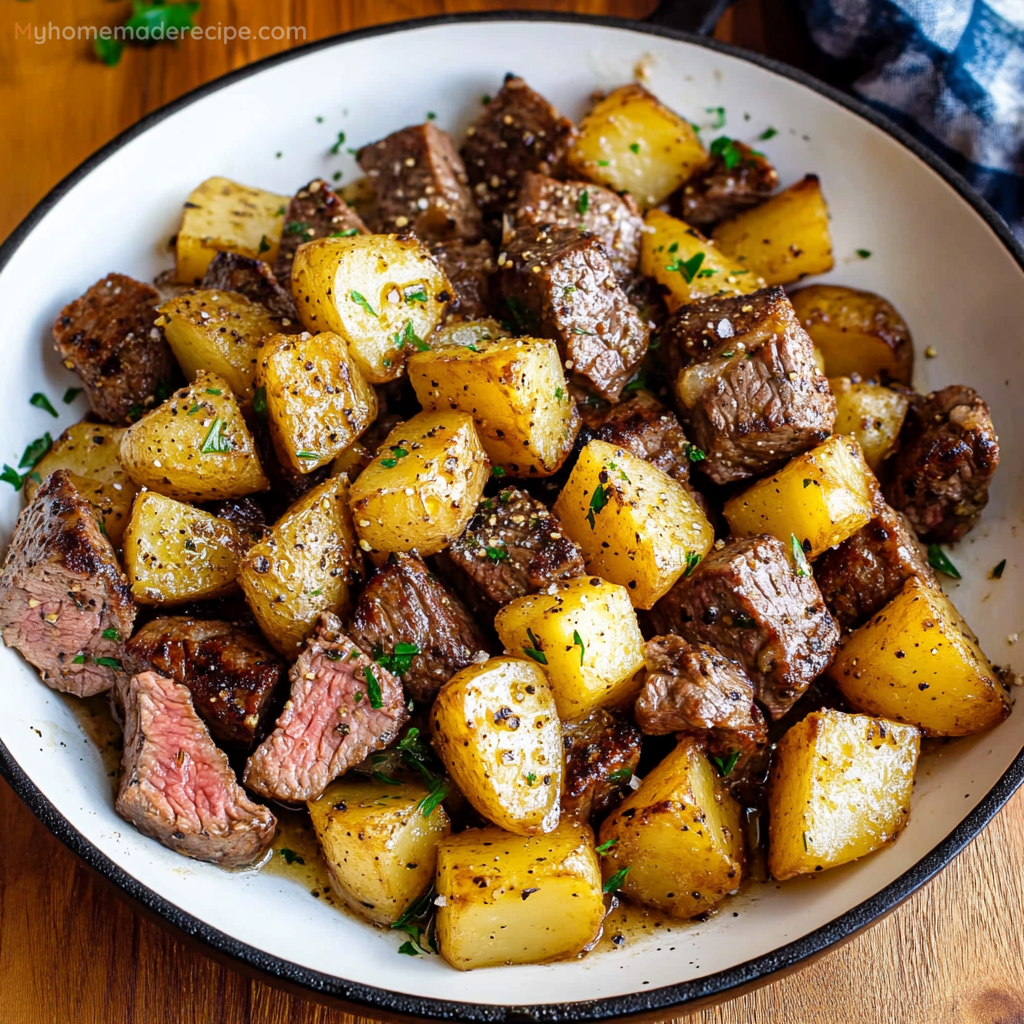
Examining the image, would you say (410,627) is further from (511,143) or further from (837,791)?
(511,143)

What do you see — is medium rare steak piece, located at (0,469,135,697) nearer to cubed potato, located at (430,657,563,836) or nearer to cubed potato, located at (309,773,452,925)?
cubed potato, located at (309,773,452,925)

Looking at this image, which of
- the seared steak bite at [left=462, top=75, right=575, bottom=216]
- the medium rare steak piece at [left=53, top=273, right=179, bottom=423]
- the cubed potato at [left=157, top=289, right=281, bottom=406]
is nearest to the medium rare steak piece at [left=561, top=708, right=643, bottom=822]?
the cubed potato at [left=157, top=289, right=281, bottom=406]

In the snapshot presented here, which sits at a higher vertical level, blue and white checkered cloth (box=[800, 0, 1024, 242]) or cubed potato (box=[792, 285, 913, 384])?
blue and white checkered cloth (box=[800, 0, 1024, 242])

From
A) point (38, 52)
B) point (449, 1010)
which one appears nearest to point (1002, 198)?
point (449, 1010)

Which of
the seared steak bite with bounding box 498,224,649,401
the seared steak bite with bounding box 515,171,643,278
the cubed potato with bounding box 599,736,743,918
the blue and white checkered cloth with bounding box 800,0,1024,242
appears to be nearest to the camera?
the cubed potato with bounding box 599,736,743,918

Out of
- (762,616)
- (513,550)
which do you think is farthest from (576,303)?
(762,616)

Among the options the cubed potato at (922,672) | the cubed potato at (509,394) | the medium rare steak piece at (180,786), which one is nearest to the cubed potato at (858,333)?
the cubed potato at (922,672)

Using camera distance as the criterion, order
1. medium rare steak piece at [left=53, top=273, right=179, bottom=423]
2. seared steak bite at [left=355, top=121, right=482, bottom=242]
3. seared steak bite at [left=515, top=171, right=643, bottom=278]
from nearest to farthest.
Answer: medium rare steak piece at [left=53, top=273, right=179, bottom=423], seared steak bite at [left=515, top=171, right=643, bottom=278], seared steak bite at [left=355, top=121, right=482, bottom=242]

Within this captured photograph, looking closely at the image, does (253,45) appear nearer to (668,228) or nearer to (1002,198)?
(668,228)
